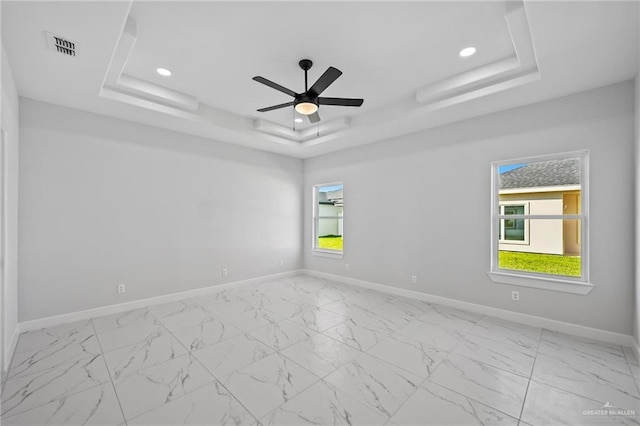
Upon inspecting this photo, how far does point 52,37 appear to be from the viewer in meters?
2.26

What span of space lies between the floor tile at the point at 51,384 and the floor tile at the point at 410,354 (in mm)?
2519

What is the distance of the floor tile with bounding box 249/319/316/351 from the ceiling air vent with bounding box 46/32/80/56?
329 centimetres

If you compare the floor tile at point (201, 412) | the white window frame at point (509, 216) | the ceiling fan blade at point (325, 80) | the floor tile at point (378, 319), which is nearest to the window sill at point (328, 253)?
the floor tile at point (378, 319)

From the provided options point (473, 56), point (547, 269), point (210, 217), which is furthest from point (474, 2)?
point (210, 217)

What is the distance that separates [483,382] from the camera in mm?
2295

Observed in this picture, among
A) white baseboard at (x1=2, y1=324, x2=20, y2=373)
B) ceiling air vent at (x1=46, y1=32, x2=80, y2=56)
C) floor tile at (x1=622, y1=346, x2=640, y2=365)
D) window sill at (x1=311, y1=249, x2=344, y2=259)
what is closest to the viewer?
ceiling air vent at (x1=46, y1=32, x2=80, y2=56)

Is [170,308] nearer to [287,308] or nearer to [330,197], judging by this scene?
[287,308]

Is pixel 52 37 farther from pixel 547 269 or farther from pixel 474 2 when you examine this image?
pixel 547 269

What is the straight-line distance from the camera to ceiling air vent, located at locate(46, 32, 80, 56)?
2.28 metres

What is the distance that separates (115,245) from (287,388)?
11.0 ft

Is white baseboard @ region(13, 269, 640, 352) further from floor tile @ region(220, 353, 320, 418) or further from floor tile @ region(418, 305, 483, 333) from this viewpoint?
floor tile @ region(220, 353, 320, 418)

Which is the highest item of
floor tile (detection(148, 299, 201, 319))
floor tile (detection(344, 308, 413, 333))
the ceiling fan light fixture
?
the ceiling fan light fixture

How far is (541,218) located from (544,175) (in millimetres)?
580

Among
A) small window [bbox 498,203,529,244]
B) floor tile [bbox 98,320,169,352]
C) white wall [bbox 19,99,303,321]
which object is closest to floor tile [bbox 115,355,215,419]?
floor tile [bbox 98,320,169,352]
